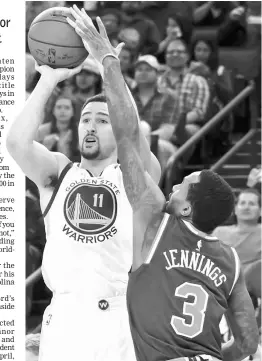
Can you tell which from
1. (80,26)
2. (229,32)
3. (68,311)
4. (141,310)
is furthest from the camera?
(229,32)

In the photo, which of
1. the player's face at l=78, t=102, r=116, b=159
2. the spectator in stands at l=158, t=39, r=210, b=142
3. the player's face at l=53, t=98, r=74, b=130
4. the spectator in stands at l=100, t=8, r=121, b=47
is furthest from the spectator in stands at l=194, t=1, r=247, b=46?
the player's face at l=78, t=102, r=116, b=159

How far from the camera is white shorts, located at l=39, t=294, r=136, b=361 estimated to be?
5.18m

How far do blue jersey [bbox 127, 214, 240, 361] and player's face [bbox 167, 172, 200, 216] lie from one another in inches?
5.9

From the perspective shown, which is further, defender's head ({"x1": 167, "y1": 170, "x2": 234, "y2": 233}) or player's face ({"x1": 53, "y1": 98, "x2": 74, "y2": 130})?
player's face ({"x1": 53, "y1": 98, "x2": 74, "y2": 130})

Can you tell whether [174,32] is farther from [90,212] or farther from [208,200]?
[208,200]

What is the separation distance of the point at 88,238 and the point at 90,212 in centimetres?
15

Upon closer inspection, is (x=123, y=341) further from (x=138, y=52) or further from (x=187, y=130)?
(x=138, y=52)

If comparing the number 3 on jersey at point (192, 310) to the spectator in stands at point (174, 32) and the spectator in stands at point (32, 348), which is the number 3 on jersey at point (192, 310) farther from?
the spectator in stands at point (174, 32)

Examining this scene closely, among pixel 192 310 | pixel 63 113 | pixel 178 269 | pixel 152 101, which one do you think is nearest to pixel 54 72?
pixel 178 269

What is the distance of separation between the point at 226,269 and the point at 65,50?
69.2 inches

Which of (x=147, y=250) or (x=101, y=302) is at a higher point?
(x=147, y=250)

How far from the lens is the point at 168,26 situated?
418 inches

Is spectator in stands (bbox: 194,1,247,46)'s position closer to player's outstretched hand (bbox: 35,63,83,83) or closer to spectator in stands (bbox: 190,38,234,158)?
spectator in stands (bbox: 190,38,234,158)

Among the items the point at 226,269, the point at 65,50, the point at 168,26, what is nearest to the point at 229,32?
the point at 168,26
